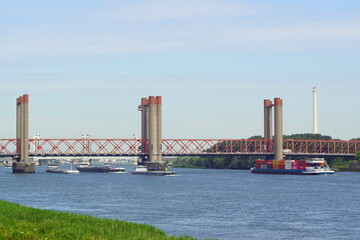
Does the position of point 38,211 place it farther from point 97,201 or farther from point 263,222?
point 97,201

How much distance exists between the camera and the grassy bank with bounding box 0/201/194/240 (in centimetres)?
4541

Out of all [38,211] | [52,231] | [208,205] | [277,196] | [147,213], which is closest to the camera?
[52,231]

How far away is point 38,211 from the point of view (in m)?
63.7

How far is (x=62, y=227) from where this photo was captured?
166 ft

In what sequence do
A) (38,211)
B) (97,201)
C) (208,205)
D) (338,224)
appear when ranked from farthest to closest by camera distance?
(97,201)
(208,205)
(338,224)
(38,211)

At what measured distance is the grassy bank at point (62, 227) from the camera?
45406 mm

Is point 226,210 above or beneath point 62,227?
beneath

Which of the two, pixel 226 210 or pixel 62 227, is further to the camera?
pixel 226 210

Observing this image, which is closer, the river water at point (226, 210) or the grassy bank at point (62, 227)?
the grassy bank at point (62, 227)

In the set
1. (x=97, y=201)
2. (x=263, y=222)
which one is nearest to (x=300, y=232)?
(x=263, y=222)

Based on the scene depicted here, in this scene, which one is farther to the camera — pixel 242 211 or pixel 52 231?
pixel 242 211

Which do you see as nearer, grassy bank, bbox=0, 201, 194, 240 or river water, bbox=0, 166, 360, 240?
grassy bank, bbox=0, 201, 194, 240

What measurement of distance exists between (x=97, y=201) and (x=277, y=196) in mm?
28335

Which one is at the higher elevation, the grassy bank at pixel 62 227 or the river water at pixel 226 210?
the grassy bank at pixel 62 227
